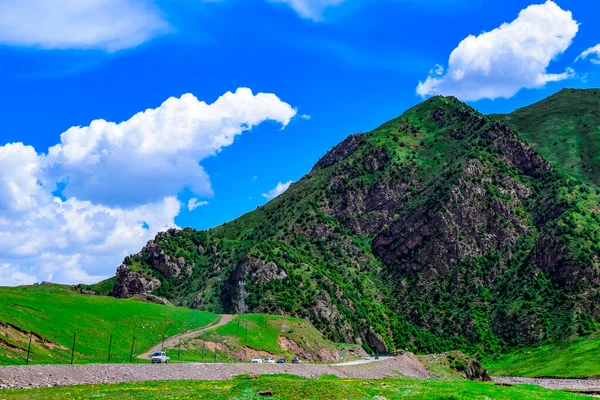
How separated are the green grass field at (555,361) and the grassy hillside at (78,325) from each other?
93553 millimetres

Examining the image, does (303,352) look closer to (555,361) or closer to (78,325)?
(78,325)

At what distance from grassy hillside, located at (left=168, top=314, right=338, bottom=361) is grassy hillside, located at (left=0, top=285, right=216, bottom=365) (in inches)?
305

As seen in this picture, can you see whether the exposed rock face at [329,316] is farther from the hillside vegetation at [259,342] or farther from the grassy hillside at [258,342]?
the grassy hillside at [258,342]

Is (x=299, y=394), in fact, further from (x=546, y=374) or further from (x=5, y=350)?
(x=546, y=374)

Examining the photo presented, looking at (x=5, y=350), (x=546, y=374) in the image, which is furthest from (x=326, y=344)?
(x=5, y=350)

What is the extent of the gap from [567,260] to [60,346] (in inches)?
6824

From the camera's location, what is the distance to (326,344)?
14712 cm

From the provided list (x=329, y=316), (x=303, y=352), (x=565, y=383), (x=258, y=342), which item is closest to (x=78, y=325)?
(x=258, y=342)

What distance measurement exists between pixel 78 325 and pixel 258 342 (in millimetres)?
47694

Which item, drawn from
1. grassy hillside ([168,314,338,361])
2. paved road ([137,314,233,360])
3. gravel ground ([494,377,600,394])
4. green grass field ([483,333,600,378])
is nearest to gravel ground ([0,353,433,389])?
paved road ([137,314,233,360])

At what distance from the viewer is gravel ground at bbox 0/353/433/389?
52.2 meters

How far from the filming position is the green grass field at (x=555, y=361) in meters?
142

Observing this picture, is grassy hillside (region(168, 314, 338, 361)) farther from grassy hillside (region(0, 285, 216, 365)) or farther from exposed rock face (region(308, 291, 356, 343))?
exposed rock face (region(308, 291, 356, 343))

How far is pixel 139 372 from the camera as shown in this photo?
66125 mm
